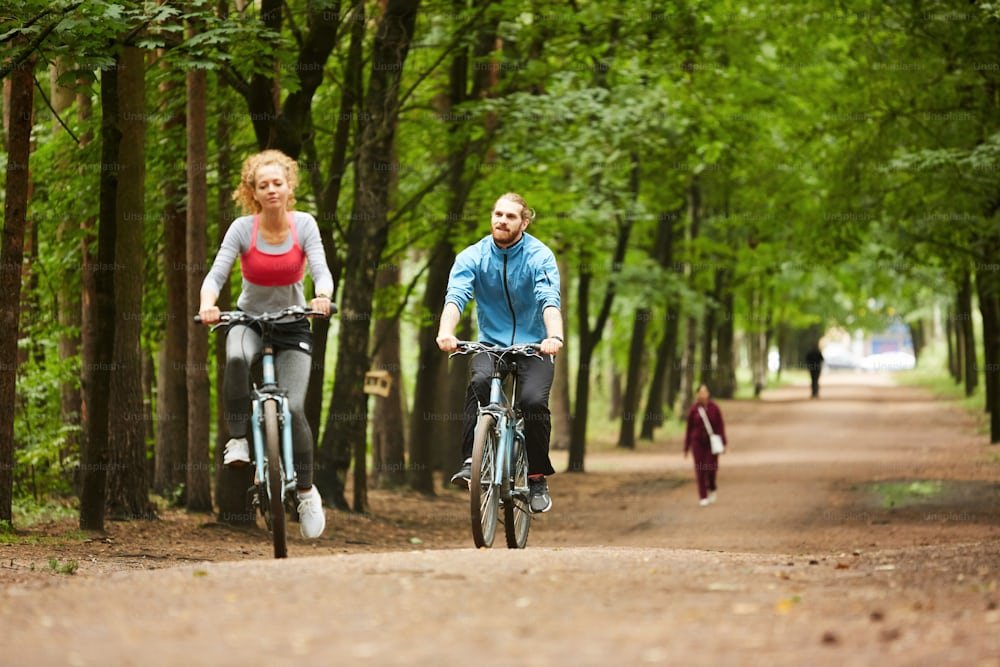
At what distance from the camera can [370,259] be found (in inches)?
Answer: 712

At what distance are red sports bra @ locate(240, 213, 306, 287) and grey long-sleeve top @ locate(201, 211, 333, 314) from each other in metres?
0.02

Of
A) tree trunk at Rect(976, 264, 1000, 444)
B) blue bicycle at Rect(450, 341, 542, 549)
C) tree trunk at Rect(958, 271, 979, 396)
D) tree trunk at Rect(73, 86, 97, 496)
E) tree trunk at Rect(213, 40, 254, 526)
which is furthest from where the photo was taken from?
tree trunk at Rect(958, 271, 979, 396)

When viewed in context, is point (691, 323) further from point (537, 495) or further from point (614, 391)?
point (537, 495)

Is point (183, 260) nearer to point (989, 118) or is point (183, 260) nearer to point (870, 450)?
point (989, 118)

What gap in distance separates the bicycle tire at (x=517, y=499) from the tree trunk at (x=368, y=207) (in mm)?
8410

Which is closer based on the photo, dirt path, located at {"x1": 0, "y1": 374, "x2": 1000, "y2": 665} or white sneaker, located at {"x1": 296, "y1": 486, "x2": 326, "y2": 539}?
dirt path, located at {"x1": 0, "y1": 374, "x2": 1000, "y2": 665}

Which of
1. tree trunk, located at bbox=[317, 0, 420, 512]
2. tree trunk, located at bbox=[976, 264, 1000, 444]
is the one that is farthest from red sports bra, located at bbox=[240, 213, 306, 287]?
tree trunk, located at bbox=[976, 264, 1000, 444]

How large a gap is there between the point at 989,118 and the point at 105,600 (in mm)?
18742

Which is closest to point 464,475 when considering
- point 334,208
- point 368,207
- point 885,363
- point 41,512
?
point 41,512

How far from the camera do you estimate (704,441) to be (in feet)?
74.0

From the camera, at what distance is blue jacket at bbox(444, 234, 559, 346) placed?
30.5ft

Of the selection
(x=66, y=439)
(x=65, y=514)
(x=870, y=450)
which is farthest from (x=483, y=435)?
(x=870, y=450)

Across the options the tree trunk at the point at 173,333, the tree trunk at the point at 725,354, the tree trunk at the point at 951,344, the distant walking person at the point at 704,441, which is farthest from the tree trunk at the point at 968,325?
the tree trunk at the point at 173,333

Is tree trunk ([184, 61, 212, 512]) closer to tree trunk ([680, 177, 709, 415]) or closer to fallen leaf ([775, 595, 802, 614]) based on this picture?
fallen leaf ([775, 595, 802, 614])
